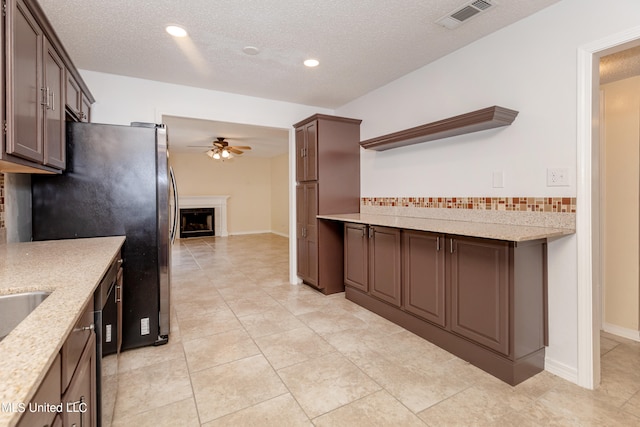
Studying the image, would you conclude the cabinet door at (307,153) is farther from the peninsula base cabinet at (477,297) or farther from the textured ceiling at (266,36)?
the peninsula base cabinet at (477,297)

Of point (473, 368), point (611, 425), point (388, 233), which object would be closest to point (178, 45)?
point (388, 233)

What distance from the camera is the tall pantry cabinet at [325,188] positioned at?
392cm

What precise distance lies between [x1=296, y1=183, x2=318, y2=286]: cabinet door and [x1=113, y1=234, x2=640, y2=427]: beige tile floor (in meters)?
→ 0.83

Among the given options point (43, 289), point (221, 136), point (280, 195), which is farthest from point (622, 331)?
point (280, 195)

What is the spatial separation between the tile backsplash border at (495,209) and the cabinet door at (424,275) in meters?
0.47

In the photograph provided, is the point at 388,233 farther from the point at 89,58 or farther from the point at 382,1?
the point at 89,58

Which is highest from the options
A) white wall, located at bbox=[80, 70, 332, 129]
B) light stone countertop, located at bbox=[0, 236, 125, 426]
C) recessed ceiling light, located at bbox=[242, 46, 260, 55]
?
recessed ceiling light, located at bbox=[242, 46, 260, 55]

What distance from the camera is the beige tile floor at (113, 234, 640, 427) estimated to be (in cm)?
175

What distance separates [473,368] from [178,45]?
339 centimetres

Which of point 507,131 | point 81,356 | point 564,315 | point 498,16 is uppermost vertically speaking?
point 498,16

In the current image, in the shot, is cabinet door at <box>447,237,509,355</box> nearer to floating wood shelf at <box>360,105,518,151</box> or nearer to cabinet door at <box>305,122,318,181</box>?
floating wood shelf at <box>360,105,518,151</box>

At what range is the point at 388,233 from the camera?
303 cm

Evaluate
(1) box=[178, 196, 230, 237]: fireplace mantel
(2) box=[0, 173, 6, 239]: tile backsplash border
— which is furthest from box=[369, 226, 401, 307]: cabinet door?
(1) box=[178, 196, 230, 237]: fireplace mantel

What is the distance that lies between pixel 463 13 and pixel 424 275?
196cm
